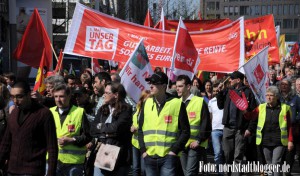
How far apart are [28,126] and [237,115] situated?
595cm

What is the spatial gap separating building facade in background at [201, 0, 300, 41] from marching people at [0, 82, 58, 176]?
148 m

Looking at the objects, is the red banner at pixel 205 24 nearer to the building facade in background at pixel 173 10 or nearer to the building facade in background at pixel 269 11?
the building facade in background at pixel 173 10

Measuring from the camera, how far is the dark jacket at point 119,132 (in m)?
8.42

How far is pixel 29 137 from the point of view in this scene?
269 inches

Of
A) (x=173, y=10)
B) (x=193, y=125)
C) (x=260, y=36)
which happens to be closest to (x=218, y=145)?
(x=193, y=125)

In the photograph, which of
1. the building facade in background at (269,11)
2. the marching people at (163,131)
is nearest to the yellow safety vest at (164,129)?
the marching people at (163,131)

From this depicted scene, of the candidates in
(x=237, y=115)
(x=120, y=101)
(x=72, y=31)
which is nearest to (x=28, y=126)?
(x=120, y=101)

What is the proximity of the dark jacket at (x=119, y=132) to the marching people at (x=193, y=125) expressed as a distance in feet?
6.25

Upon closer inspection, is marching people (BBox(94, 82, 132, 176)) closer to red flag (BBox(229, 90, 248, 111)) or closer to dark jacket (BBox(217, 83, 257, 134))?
red flag (BBox(229, 90, 248, 111))

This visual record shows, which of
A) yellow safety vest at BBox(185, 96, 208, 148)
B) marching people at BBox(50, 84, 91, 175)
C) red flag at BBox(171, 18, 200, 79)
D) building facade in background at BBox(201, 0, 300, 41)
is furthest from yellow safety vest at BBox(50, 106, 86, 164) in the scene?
building facade in background at BBox(201, 0, 300, 41)

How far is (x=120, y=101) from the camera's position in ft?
28.1

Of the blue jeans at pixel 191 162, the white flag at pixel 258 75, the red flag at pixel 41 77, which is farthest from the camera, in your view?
the red flag at pixel 41 77

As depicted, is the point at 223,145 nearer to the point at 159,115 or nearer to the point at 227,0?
the point at 159,115

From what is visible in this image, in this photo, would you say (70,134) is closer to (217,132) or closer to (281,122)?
(281,122)
